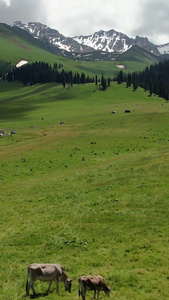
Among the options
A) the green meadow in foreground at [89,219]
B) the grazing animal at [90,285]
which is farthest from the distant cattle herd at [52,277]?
the green meadow in foreground at [89,219]

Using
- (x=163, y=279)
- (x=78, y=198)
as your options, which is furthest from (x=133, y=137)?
(x=163, y=279)

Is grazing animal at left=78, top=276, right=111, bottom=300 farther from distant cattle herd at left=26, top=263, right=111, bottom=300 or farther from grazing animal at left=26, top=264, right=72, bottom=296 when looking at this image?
grazing animal at left=26, top=264, right=72, bottom=296

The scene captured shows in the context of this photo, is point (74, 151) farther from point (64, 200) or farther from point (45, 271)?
point (45, 271)

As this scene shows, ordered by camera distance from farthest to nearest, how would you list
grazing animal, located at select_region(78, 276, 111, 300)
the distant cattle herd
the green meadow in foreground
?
the green meadow in foreground
the distant cattle herd
grazing animal, located at select_region(78, 276, 111, 300)

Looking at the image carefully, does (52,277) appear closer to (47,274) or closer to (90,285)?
(47,274)

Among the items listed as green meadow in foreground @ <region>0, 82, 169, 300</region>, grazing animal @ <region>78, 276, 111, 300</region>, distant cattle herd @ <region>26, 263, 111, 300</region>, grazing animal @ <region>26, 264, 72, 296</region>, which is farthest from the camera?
green meadow in foreground @ <region>0, 82, 169, 300</region>

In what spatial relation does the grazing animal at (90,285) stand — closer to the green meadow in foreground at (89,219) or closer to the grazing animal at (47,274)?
the green meadow in foreground at (89,219)

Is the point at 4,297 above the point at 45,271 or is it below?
below

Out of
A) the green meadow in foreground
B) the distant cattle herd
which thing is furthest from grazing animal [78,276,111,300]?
the green meadow in foreground

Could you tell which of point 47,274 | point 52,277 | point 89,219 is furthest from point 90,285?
point 89,219

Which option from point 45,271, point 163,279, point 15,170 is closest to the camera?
point 45,271

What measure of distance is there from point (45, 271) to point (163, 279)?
6563mm

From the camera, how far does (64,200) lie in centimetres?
2833

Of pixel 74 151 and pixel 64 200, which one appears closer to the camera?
pixel 64 200
